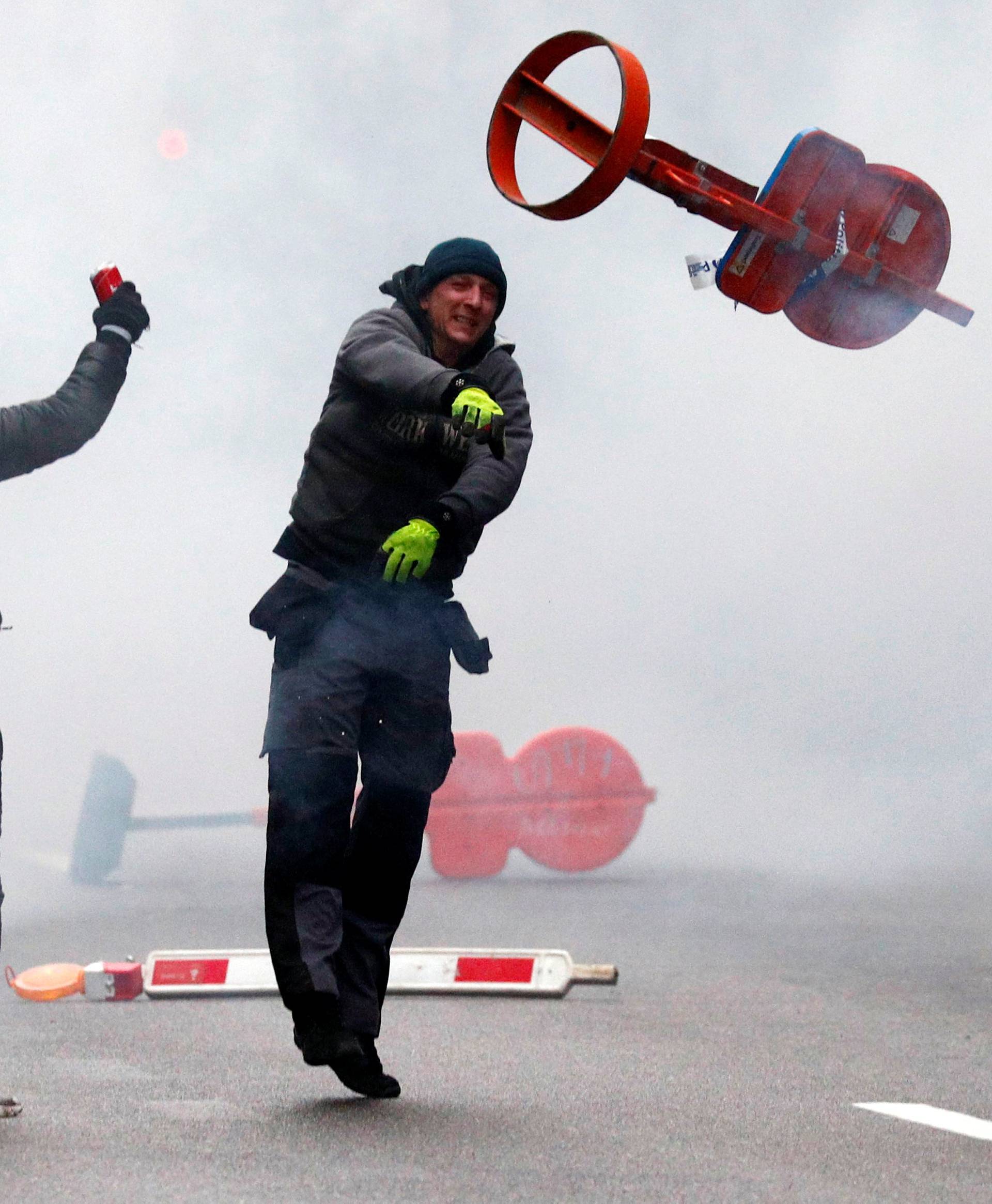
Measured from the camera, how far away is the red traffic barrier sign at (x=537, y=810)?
34.6 ft

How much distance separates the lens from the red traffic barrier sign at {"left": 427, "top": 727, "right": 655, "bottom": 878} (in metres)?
10.6

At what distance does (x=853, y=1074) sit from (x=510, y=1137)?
107cm

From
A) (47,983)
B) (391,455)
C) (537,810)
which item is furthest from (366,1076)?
(537,810)

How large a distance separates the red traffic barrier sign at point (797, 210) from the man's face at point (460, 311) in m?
0.17

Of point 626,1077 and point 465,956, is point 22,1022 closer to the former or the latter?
point 465,956

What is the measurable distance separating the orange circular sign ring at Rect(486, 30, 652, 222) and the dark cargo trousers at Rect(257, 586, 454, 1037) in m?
0.78

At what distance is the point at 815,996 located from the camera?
5.05 metres

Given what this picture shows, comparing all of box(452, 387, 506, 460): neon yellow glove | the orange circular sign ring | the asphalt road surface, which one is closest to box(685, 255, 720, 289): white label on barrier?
the orange circular sign ring

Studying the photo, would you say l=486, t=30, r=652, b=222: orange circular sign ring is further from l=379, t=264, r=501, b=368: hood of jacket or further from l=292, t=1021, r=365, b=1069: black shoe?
l=292, t=1021, r=365, b=1069: black shoe

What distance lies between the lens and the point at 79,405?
3.26 metres

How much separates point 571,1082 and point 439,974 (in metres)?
1.66

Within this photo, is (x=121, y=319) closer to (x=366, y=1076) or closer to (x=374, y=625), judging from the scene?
(x=374, y=625)

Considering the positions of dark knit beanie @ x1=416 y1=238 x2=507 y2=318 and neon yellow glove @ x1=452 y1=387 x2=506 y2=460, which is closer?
neon yellow glove @ x1=452 y1=387 x2=506 y2=460

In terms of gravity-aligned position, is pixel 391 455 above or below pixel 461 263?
below
